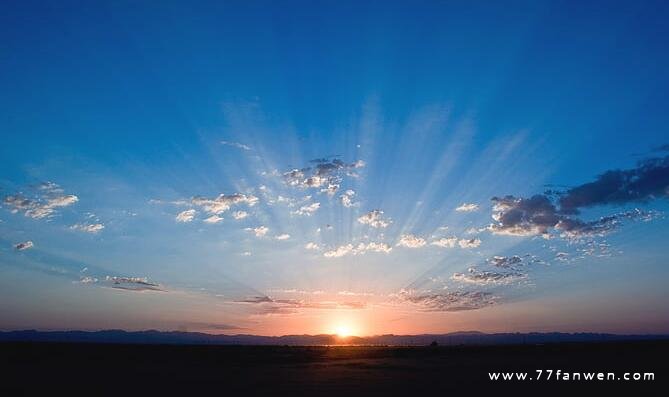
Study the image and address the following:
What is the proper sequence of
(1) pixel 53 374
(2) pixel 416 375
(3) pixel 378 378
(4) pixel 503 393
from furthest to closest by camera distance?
1. (1) pixel 53 374
2. (2) pixel 416 375
3. (3) pixel 378 378
4. (4) pixel 503 393

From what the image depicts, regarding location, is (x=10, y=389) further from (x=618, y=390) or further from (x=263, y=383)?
(x=618, y=390)

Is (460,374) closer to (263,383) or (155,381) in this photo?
(263,383)

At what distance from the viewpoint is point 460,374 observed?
36438 millimetres

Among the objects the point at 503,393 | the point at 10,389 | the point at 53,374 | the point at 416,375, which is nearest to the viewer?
the point at 503,393

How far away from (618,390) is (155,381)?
2955cm

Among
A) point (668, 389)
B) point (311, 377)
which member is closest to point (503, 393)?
point (668, 389)

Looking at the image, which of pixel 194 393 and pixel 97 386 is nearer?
pixel 194 393

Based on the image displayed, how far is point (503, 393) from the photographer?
2523cm

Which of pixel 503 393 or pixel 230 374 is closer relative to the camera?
pixel 503 393

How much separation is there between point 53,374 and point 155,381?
1188 centimetres

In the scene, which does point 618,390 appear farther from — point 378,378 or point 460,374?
point 378,378

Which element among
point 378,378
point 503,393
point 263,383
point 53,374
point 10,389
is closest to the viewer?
point 503,393

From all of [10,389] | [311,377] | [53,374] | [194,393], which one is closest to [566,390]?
[311,377]

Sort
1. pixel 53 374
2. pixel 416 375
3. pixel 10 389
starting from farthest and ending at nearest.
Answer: pixel 53 374
pixel 416 375
pixel 10 389
